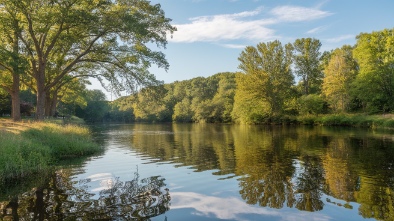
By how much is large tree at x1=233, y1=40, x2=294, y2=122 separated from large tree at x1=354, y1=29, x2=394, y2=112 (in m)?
16.6

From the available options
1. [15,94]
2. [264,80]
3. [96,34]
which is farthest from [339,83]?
[15,94]

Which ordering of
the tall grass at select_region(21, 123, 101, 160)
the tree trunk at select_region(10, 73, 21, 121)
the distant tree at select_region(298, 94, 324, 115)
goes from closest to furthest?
the tall grass at select_region(21, 123, 101, 160) → the tree trunk at select_region(10, 73, 21, 121) → the distant tree at select_region(298, 94, 324, 115)

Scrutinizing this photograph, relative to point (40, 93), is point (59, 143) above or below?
below

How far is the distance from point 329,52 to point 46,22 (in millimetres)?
82385

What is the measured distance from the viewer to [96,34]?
2817cm

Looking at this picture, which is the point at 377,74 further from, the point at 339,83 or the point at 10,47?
the point at 10,47

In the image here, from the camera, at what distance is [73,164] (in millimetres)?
18031

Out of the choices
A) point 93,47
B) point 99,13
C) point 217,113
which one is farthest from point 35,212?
point 217,113

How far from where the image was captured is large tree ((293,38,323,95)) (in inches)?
3150

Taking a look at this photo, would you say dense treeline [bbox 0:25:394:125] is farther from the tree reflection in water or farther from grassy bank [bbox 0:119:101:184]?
the tree reflection in water

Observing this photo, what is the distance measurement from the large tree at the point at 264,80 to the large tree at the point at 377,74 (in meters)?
16.6

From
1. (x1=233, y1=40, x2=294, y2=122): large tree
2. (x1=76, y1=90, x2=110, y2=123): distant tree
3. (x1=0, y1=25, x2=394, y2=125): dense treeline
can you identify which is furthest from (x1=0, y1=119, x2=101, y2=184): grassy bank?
(x1=76, y1=90, x2=110, y2=123): distant tree

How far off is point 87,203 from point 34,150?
8524 millimetres

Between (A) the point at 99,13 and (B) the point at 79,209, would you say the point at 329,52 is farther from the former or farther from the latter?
(B) the point at 79,209
